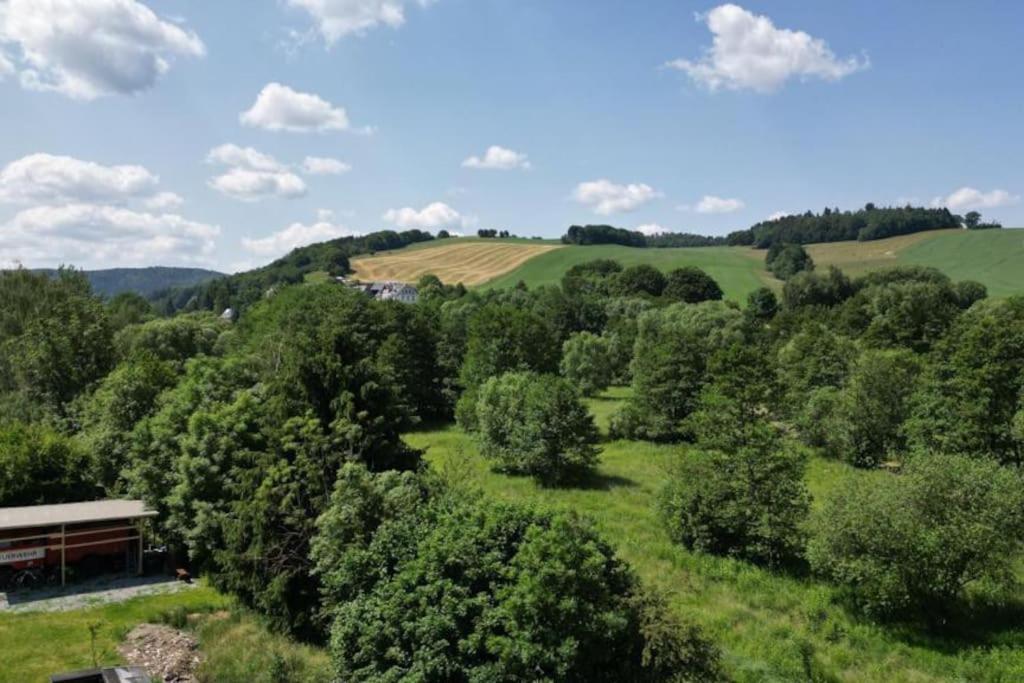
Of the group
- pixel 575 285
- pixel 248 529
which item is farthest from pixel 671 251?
pixel 248 529

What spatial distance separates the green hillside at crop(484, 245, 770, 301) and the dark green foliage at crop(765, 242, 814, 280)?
2.32 meters

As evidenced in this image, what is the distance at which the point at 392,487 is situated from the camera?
18828 millimetres

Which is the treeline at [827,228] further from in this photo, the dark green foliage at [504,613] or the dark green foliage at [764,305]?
the dark green foliage at [504,613]

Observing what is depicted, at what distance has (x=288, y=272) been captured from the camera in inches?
6368

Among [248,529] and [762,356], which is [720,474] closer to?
[248,529]

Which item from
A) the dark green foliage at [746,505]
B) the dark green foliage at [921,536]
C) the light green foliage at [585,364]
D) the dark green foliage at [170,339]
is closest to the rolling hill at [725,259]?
the light green foliage at [585,364]

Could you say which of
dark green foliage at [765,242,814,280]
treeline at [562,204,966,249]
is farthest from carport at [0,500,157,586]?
treeline at [562,204,966,249]

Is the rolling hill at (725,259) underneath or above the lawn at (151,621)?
above

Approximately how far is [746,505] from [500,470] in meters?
16.7

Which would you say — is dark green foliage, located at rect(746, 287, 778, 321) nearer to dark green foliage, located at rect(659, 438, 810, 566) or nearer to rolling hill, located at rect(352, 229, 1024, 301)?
rolling hill, located at rect(352, 229, 1024, 301)

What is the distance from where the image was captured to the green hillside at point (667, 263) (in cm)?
11562

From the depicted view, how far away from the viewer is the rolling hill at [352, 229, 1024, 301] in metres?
101

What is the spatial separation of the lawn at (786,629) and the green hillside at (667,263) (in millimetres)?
87041

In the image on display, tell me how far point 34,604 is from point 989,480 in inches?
1222
